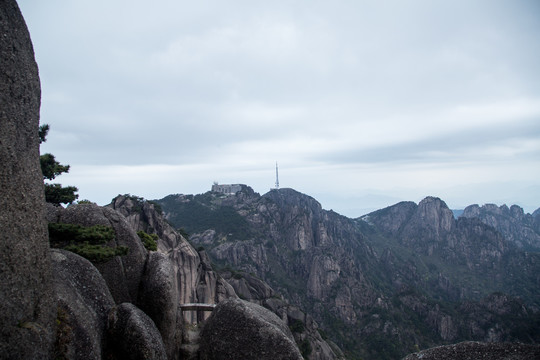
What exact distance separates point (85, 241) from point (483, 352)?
45.5ft

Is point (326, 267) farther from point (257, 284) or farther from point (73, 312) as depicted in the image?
point (73, 312)

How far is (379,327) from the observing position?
365 feet

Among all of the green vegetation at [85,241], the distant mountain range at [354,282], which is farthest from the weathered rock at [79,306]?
the distant mountain range at [354,282]

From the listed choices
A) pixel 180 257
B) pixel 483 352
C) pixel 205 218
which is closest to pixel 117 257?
pixel 483 352

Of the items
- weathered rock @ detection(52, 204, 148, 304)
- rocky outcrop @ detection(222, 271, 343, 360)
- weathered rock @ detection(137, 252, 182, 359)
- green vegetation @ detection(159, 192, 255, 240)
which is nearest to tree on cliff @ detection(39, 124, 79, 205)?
weathered rock @ detection(52, 204, 148, 304)

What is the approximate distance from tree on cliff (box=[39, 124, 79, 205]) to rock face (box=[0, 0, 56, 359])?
1496 cm

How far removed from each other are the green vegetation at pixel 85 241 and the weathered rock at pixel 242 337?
4.68 meters

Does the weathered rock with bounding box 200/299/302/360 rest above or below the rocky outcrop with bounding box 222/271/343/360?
above

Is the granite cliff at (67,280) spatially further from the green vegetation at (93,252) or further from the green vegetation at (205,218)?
the green vegetation at (205,218)

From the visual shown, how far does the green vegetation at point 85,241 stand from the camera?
11.5 meters

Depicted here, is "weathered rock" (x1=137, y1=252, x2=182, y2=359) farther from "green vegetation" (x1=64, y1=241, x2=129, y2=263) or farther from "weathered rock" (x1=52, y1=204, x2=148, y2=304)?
"green vegetation" (x1=64, y1=241, x2=129, y2=263)

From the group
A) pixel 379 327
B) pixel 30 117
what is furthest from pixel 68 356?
pixel 379 327

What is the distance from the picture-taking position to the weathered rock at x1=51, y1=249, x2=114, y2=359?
28.3ft

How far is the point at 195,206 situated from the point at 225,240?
147ft
